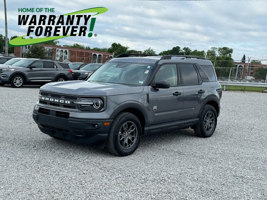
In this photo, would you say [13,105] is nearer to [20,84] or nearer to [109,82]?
[109,82]

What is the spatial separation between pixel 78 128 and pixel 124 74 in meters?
1.74

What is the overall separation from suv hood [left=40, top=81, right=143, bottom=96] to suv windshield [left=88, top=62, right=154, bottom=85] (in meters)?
0.31

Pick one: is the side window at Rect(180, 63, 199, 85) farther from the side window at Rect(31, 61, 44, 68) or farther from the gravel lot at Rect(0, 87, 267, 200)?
the side window at Rect(31, 61, 44, 68)

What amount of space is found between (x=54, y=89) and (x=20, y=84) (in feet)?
41.5

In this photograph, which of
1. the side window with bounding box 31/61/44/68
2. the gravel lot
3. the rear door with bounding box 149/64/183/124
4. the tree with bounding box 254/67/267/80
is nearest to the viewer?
the gravel lot

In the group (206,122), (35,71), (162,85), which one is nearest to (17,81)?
(35,71)

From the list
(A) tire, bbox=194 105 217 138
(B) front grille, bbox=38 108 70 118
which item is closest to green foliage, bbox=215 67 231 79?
(A) tire, bbox=194 105 217 138

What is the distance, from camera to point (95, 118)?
18.4 feet

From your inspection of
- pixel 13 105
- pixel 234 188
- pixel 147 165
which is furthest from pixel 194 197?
pixel 13 105

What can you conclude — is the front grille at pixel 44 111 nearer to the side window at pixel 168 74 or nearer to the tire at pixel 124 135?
the tire at pixel 124 135

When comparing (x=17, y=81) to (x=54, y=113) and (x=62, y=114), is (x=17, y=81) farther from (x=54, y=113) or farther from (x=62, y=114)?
(x=62, y=114)

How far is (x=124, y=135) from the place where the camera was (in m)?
6.06

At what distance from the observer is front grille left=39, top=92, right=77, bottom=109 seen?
226 inches

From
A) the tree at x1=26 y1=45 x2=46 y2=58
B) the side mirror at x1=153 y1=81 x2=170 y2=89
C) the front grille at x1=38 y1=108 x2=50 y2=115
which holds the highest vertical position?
the tree at x1=26 y1=45 x2=46 y2=58
